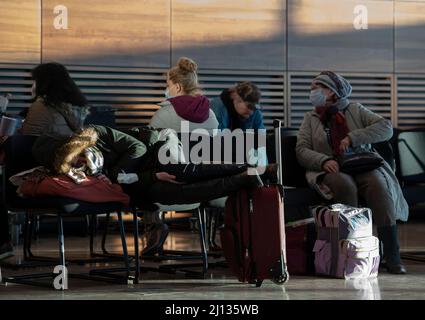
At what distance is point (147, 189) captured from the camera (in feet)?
17.5

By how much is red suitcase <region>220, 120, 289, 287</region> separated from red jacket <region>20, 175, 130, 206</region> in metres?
0.63

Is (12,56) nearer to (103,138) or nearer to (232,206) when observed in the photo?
(103,138)

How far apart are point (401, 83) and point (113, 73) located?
9.69ft

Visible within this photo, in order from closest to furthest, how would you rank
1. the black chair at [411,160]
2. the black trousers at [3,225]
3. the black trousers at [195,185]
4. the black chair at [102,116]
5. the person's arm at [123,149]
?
the black trousers at [195,185]
the person's arm at [123,149]
the black trousers at [3,225]
the black chair at [411,160]
the black chair at [102,116]

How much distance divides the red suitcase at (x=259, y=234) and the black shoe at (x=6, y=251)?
2103 mm

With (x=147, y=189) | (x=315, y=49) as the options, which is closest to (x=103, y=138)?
(x=147, y=189)

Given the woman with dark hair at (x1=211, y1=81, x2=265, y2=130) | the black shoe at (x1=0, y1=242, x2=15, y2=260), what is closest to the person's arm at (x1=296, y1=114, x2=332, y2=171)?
the woman with dark hair at (x1=211, y1=81, x2=265, y2=130)

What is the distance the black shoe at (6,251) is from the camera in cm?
661

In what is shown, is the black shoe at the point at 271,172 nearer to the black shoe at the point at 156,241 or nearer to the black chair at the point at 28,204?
the black chair at the point at 28,204

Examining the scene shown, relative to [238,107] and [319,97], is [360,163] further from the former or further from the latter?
[238,107]

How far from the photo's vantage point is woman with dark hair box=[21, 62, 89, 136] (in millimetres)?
5766

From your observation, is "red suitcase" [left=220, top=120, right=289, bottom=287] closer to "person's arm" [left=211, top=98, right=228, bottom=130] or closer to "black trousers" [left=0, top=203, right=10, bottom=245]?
"person's arm" [left=211, top=98, right=228, bottom=130]

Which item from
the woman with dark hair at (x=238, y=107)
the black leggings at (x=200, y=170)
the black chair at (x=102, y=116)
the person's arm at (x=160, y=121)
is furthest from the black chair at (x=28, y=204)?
the black chair at (x=102, y=116)

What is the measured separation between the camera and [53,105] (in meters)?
5.79
